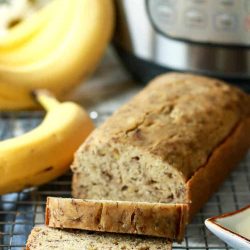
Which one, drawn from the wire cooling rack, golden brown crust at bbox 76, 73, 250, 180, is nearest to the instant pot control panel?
golden brown crust at bbox 76, 73, 250, 180

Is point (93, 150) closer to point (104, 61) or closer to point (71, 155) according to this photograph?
point (71, 155)

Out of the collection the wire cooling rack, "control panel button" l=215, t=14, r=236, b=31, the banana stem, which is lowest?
the wire cooling rack

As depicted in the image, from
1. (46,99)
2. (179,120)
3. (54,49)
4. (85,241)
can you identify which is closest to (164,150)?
(179,120)

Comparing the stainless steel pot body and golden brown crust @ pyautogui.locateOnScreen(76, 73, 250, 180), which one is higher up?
the stainless steel pot body

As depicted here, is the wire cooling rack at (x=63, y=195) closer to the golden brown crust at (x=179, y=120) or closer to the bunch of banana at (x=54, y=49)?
the golden brown crust at (x=179, y=120)

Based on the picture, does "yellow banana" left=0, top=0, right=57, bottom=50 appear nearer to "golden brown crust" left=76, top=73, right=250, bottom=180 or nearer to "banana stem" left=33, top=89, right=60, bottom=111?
"banana stem" left=33, top=89, right=60, bottom=111

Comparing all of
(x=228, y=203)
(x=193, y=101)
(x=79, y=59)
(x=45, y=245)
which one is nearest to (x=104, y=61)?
(x=79, y=59)

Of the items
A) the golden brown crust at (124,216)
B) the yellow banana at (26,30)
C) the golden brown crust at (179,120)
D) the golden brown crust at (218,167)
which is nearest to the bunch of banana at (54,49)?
the yellow banana at (26,30)
